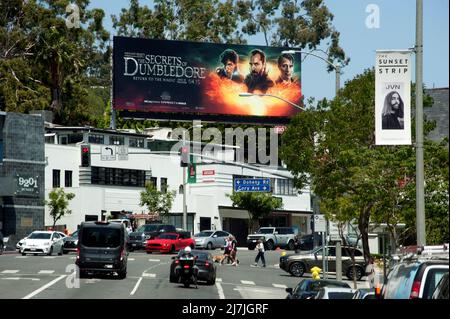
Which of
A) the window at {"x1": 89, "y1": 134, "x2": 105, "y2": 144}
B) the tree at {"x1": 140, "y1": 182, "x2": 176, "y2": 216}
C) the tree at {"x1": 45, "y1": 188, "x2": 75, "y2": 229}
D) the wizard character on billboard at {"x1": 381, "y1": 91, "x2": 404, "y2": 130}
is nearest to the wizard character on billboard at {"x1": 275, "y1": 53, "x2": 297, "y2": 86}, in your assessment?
the tree at {"x1": 140, "y1": 182, "x2": 176, "y2": 216}

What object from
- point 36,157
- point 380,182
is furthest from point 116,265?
point 36,157

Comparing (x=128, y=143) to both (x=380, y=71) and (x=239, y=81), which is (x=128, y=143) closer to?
(x=239, y=81)

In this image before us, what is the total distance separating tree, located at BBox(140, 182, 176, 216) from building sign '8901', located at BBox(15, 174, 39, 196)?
1103 cm

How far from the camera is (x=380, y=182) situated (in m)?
34.6

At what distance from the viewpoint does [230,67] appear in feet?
317

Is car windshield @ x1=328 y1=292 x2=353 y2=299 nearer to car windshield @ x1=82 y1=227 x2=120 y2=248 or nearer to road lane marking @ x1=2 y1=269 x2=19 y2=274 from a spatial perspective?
car windshield @ x1=82 y1=227 x2=120 y2=248

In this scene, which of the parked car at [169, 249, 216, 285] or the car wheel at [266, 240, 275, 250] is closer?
the parked car at [169, 249, 216, 285]

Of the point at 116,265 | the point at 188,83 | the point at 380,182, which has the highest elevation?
the point at 188,83

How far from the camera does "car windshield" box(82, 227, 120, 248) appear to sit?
43344 mm

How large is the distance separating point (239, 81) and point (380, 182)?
2468 inches

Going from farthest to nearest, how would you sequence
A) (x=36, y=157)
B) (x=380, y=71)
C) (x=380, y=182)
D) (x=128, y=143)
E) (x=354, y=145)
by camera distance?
(x=128, y=143)
(x=36, y=157)
(x=354, y=145)
(x=380, y=182)
(x=380, y=71)

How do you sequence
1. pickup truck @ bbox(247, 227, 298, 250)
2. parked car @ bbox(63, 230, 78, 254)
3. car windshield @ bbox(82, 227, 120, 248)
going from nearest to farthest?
car windshield @ bbox(82, 227, 120, 248) → parked car @ bbox(63, 230, 78, 254) → pickup truck @ bbox(247, 227, 298, 250)

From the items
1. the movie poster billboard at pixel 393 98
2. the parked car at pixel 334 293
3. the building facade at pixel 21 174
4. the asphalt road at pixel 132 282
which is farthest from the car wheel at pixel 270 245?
the movie poster billboard at pixel 393 98

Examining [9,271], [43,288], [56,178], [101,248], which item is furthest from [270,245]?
[43,288]
